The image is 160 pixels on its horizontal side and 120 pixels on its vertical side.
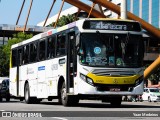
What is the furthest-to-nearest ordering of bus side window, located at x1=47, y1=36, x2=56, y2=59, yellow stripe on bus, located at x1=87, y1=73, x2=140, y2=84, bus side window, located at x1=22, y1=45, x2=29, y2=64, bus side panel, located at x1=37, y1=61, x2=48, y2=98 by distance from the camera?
bus side window, located at x1=22, y1=45, x2=29, y2=64 < bus side panel, located at x1=37, y1=61, x2=48, y2=98 < bus side window, located at x1=47, y1=36, x2=56, y2=59 < yellow stripe on bus, located at x1=87, y1=73, x2=140, y2=84

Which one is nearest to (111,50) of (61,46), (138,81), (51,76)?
(138,81)

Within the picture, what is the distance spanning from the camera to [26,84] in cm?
2833

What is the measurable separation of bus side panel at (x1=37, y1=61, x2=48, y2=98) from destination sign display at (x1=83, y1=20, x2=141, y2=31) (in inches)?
172

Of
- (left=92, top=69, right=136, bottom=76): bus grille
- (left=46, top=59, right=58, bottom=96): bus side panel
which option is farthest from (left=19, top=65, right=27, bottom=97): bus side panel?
(left=92, top=69, right=136, bottom=76): bus grille

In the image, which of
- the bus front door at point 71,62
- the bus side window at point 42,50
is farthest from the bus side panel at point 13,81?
the bus front door at point 71,62

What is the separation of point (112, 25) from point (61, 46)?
7.98 feet

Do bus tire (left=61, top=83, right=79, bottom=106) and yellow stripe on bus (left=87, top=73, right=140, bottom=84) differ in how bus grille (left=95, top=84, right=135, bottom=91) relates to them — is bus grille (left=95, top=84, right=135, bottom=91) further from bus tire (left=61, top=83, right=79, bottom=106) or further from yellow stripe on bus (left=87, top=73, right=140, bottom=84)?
bus tire (left=61, top=83, right=79, bottom=106)

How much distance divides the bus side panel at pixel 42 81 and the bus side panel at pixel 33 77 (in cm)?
53

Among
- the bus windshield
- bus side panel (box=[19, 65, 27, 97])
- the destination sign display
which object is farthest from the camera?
bus side panel (box=[19, 65, 27, 97])

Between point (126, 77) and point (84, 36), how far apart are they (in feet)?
7.34

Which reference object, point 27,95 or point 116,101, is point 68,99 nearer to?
point 116,101

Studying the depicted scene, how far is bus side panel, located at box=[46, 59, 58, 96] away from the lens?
23.3m

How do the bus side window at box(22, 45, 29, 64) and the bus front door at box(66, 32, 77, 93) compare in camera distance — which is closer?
the bus front door at box(66, 32, 77, 93)

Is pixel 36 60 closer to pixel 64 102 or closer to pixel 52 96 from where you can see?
pixel 52 96
